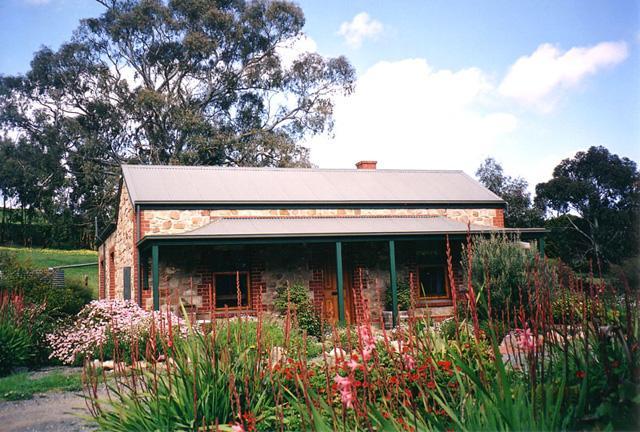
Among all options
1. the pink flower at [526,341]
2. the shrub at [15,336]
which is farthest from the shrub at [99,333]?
the pink flower at [526,341]

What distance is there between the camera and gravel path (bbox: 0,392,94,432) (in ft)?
18.8

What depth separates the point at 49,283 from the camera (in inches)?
537

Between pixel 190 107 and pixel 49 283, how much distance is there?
1518cm

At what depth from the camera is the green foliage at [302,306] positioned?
1289 cm

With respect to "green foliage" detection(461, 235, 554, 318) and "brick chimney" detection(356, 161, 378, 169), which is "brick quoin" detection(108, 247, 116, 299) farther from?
"green foliage" detection(461, 235, 554, 318)

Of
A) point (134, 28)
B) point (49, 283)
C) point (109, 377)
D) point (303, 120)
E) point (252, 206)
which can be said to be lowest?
point (109, 377)

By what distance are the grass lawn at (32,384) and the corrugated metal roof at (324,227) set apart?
429 centimetres

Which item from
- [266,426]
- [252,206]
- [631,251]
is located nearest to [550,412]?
[266,426]

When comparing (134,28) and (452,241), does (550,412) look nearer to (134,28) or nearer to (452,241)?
(452,241)

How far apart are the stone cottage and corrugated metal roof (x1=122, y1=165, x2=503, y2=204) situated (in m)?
0.03

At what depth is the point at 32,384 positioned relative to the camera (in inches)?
312

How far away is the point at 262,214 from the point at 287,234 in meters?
2.14

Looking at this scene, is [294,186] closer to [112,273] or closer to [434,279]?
[434,279]

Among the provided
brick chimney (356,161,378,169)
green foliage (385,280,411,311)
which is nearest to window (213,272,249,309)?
green foliage (385,280,411,311)
